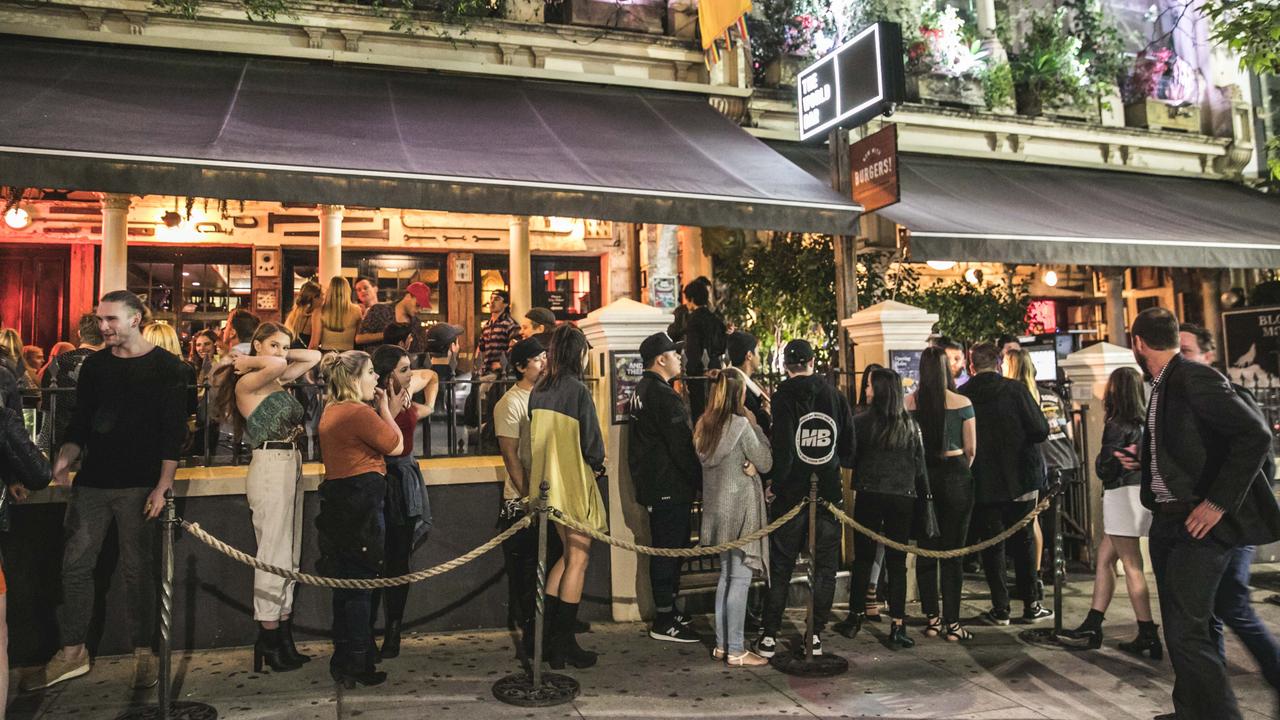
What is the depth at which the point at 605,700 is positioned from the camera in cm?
492

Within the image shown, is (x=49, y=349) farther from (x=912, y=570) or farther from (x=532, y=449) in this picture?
(x=912, y=570)

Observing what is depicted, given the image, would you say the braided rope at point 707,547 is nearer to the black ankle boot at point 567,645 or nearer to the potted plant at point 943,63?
the black ankle boot at point 567,645

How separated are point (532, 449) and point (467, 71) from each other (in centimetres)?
551

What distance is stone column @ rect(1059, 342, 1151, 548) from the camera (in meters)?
8.25

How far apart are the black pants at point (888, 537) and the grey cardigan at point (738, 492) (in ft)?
2.71

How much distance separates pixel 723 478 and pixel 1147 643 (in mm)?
2997

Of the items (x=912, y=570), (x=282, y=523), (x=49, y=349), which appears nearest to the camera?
(x=282, y=523)

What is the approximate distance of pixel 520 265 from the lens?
11625mm

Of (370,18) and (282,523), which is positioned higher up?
(370,18)

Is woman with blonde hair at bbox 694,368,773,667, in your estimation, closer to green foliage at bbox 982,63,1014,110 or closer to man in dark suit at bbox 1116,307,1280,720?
man in dark suit at bbox 1116,307,1280,720

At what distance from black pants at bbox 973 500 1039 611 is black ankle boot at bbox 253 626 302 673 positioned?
4.90 m

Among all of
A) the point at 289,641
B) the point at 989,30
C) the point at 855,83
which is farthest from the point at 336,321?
the point at 989,30

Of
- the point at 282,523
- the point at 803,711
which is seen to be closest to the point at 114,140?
the point at 282,523

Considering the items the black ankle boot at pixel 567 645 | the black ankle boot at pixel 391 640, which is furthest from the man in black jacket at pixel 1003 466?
the black ankle boot at pixel 391 640
